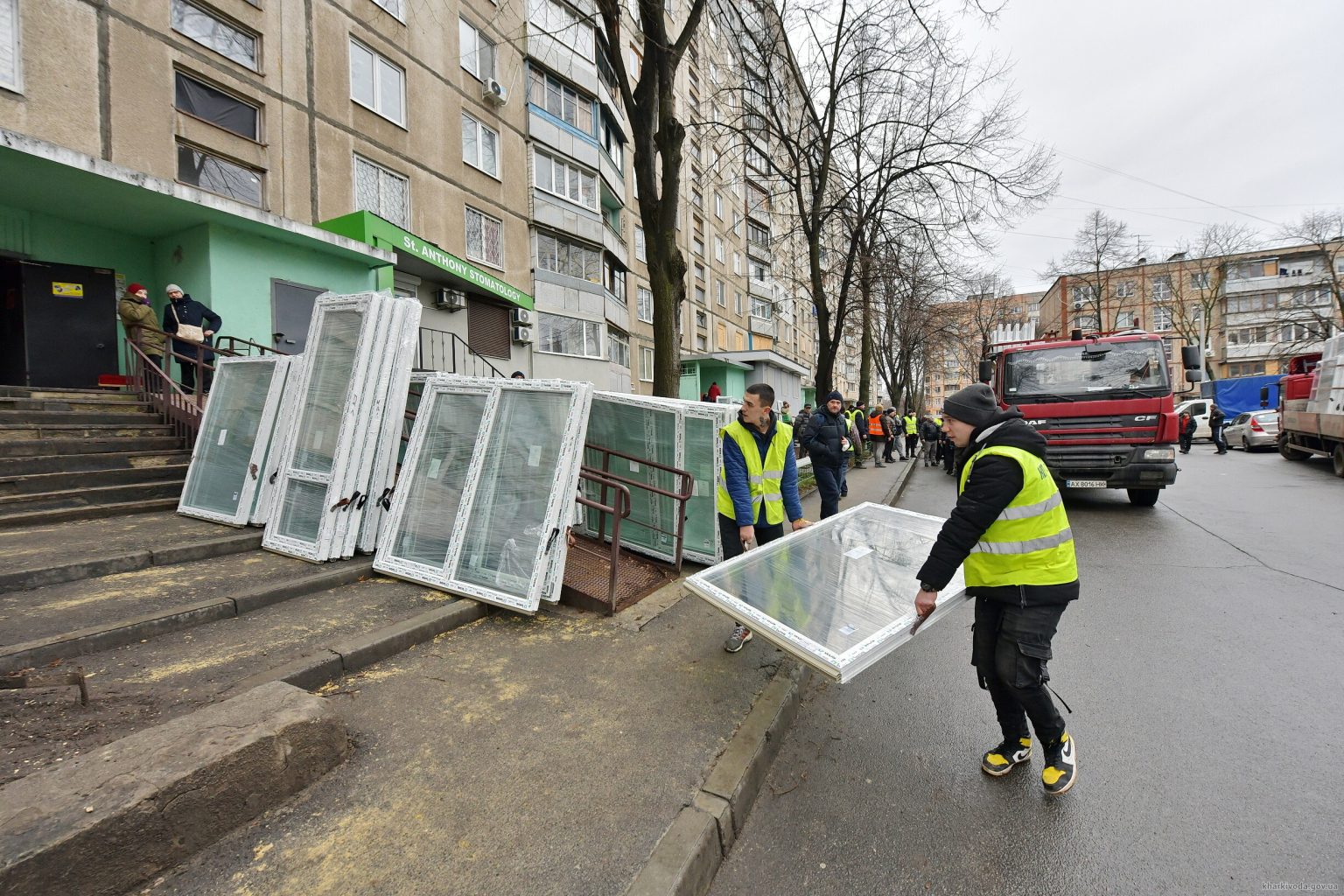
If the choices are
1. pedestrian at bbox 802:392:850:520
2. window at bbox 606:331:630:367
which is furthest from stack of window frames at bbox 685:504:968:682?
window at bbox 606:331:630:367

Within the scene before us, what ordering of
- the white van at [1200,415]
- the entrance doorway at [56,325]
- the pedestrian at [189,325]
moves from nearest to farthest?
the pedestrian at [189,325]
the entrance doorway at [56,325]
the white van at [1200,415]

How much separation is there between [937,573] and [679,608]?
8.61ft

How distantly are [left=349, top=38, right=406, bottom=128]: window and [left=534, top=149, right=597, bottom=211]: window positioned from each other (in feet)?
15.2

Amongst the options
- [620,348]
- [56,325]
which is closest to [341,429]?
[56,325]

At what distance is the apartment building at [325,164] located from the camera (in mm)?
8680

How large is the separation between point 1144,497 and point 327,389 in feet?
37.6

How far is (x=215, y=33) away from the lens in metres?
10.8

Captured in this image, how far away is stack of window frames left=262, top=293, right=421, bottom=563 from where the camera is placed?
486 cm

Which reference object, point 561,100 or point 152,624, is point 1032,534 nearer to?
point 152,624

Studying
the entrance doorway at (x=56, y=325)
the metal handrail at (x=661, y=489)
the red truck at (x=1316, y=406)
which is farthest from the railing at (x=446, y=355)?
the red truck at (x=1316, y=406)

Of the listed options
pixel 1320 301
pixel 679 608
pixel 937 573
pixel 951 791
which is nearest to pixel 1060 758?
pixel 951 791

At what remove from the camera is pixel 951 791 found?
A: 260 cm

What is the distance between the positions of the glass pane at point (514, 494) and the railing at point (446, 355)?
1009cm

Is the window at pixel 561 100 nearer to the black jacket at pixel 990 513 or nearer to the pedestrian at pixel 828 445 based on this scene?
the pedestrian at pixel 828 445
